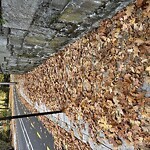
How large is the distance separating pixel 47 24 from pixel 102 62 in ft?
3.62

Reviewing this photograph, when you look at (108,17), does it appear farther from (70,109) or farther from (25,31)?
(70,109)

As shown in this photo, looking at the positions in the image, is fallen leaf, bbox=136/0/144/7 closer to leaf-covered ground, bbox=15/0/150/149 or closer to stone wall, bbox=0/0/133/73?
leaf-covered ground, bbox=15/0/150/149

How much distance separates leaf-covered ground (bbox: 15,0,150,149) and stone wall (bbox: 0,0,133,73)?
8.6 inches

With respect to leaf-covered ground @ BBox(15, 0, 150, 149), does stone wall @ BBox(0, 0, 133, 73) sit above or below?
above

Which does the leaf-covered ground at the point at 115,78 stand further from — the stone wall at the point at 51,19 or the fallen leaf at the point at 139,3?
the stone wall at the point at 51,19

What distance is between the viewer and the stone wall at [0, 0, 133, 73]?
3.30 meters

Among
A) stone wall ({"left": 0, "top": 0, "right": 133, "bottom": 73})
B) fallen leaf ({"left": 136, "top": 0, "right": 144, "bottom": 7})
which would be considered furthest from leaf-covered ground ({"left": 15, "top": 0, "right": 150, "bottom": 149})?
stone wall ({"left": 0, "top": 0, "right": 133, "bottom": 73})

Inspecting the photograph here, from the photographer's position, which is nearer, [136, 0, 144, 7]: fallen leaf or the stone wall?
[136, 0, 144, 7]: fallen leaf

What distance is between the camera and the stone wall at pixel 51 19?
10.8 feet

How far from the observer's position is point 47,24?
4078 millimetres

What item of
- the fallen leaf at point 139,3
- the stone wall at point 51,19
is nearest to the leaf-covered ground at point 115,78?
the fallen leaf at point 139,3

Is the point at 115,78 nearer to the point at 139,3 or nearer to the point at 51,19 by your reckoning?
the point at 139,3

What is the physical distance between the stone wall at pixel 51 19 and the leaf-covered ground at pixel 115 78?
0.22 meters

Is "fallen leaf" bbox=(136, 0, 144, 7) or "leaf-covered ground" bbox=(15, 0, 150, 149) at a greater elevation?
"fallen leaf" bbox=(136, 0, 144, 7)
